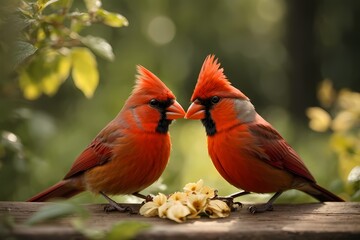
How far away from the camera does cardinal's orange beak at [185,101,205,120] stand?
307 cm

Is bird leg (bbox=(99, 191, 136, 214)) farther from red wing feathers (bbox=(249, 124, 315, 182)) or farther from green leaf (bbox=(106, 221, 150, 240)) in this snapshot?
green leaf (bbox=(106, 221, 150, 240))

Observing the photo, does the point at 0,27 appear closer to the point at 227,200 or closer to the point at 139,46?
the point at 227,200

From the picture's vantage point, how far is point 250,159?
3.04 m

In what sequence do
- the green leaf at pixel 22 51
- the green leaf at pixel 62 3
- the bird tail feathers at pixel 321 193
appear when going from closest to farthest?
the green leaf at pixel 22 51 → the green leaf at pixel 62 3 → the bird tail feathers at pixel 321 193

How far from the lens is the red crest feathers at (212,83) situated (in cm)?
300

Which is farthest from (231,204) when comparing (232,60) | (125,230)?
(232,60)

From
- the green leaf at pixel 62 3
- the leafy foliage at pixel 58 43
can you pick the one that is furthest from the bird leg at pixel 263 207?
the green leaf at pixel 62 3

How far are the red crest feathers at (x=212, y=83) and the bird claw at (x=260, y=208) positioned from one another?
1.87 ft

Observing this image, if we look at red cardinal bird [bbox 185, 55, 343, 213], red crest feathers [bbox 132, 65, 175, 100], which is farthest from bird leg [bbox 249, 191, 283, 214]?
red crest feathers [bbox 132, 65, 175, 100]

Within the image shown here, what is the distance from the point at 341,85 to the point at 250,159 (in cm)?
690

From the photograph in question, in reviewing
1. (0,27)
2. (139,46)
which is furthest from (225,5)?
(0,27)

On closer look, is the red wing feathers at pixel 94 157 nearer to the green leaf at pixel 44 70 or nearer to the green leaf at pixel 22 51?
the green leaf at pixel 44 70

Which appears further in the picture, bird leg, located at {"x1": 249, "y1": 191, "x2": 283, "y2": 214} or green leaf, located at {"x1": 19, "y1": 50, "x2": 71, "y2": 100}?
green leaf, located at {"x1": 19, "y1": 50, "x2": 71, "y2": 100}

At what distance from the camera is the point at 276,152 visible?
10.4 feet
